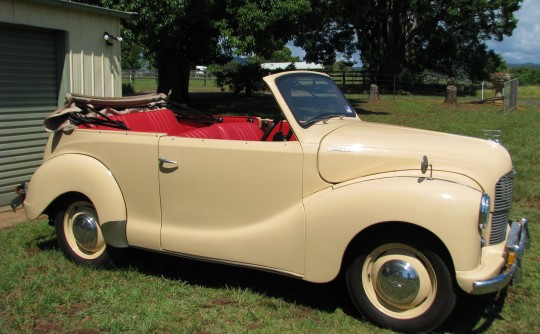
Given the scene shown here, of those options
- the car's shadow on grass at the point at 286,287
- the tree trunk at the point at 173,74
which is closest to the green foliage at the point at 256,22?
the tree trunk at the point at 173,74

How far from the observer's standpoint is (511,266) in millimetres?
3365

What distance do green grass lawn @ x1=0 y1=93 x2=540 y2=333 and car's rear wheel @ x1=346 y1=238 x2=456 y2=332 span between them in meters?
0.18

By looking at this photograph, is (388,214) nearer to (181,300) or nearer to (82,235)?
(181,300)

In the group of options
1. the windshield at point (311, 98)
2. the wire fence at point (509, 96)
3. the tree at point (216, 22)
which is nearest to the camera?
the windshield at point (311, 98)

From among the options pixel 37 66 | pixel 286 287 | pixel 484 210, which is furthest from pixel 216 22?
pixel 484 210

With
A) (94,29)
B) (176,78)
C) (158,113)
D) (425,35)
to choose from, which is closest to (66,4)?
(94,29)

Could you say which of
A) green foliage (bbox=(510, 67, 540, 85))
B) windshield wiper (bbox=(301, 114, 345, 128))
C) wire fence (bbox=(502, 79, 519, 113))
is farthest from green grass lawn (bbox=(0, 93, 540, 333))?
green foliage (bbox=(510, 67, 540, 85))

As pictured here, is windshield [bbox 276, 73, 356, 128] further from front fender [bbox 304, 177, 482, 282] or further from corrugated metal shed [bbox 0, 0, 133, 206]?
corrugated metal shed [bbox 0, 0, 133, 206]

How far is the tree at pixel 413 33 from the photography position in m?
28.7

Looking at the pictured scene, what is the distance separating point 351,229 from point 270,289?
1.16 metres

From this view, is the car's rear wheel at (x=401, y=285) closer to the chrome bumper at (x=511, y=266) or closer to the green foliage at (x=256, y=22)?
the chrome bumper at (x=511, y=266)

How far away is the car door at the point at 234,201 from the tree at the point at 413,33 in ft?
79.4

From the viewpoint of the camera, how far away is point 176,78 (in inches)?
790

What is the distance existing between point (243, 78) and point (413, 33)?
12.2 m
